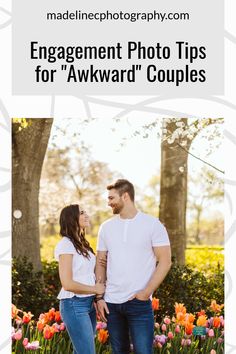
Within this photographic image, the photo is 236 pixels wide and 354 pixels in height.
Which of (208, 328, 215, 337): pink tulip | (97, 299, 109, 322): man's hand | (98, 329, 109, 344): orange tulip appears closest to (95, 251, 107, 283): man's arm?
(97, 299, 109, 322): man's hand

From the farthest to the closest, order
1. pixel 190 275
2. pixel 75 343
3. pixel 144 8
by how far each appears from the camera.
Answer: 1. pixel 190 275
2. pixel 144 8
3. pixel 75 343

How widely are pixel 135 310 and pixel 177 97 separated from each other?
5.48 ft

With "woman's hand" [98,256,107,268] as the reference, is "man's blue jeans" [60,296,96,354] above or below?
below

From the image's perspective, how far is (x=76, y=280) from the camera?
3.96 m

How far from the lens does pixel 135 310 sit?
400cm

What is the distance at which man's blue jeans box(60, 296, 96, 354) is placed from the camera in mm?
3895

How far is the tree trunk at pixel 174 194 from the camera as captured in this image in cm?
812

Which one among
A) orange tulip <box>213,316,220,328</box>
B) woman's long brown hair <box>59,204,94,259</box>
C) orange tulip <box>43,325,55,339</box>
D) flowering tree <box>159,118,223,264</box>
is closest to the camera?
woman's long brown hair <box>59,204,94,259</box>

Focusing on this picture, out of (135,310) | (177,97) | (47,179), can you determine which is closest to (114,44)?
(177,97)

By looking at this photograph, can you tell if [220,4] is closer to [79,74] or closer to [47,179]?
[79,74]

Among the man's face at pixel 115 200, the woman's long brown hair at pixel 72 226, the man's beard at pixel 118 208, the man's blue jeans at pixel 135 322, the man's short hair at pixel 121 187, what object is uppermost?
the man's short hair at pixel 121 187

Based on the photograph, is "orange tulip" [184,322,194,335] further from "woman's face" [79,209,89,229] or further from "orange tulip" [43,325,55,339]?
"woman's face" [79,209,89,229]

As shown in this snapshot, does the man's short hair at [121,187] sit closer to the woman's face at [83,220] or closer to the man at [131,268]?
the man at [131,268]

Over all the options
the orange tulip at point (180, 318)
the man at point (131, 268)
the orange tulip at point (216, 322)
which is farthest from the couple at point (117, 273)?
the orange tulip at point (216, 322)
